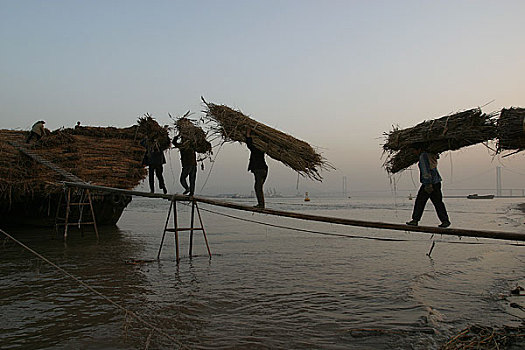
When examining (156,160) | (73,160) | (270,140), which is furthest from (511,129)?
(73,160)

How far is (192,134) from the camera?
9.28 m

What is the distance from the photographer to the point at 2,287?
320 inches

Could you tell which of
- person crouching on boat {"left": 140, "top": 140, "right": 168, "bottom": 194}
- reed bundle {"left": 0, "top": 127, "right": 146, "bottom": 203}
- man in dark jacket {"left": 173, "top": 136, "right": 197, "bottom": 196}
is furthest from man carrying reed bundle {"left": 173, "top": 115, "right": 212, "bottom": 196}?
reed bundle {"left": 0, "top": 127, "right": 146, "bottom": 203}

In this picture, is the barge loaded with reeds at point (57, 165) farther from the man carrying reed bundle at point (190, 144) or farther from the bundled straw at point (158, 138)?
the man carrying reed bundle at point (190, 144)

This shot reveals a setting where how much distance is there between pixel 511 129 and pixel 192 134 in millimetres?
6345

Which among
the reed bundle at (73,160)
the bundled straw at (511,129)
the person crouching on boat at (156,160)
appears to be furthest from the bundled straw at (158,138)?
the bundled straw at (511,129)

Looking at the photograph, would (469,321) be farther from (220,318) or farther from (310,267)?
(310,267)

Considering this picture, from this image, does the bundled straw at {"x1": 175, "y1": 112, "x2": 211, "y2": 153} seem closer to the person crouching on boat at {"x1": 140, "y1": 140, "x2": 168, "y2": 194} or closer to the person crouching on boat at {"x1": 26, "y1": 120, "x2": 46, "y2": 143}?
the person crouching on boat at {"x1": 140, "y1": 140, "x2": 168, "y2": 194}

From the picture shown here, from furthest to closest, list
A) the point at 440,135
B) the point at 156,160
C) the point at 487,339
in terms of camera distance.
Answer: the point at 156,160 → the point at 440,135 → the point at 487,339

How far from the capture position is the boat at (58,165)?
48.8 ft

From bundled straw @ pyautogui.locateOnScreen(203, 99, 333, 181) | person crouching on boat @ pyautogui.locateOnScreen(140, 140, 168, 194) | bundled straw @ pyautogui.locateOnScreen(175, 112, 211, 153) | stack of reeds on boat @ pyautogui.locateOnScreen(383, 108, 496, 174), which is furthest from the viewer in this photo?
person crouching on boat @ pyautogui.locateOnScreen(140, 140, 168, 194)

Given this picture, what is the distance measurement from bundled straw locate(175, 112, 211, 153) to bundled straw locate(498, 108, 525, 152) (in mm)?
6034

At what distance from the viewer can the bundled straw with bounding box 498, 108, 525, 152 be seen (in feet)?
16.5

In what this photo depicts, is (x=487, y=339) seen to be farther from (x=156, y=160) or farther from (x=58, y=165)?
(x=58, y=165)
